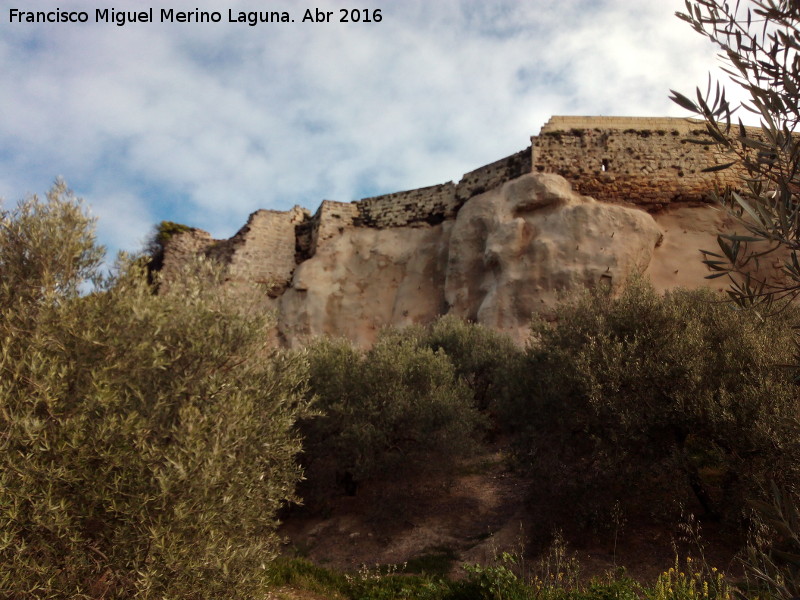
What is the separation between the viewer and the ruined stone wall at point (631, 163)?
17.7 metres

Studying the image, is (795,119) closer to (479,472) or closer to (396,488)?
(396,488)

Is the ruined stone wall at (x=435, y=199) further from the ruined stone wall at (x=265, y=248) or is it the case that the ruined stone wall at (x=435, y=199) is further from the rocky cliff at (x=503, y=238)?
the ruined stone wall at (x=265, y=248)

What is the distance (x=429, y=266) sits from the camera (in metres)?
20.1

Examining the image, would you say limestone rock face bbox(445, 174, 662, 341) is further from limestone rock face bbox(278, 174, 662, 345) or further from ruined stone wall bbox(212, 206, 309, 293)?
ruined stone wall bbox(212, 206, 309, 293)

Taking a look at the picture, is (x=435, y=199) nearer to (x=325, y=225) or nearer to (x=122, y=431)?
(x=325, y=225)

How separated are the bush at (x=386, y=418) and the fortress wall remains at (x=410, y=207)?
9924 mm

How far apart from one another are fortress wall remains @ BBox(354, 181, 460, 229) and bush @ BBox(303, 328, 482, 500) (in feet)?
32.6

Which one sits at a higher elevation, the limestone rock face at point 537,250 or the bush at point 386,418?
the limestone rock face at point 537,250

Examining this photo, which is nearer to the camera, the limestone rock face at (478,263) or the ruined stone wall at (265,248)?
the limestone rock face at (478,263)

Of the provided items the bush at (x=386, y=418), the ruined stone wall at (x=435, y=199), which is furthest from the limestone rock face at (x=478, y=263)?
the bush at (x=386, y=418)

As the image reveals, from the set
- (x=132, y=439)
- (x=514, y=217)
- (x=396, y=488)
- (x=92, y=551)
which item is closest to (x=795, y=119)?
(x=132, y=439)

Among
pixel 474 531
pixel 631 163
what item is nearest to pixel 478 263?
pixel 631 163

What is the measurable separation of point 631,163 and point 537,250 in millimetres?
4463

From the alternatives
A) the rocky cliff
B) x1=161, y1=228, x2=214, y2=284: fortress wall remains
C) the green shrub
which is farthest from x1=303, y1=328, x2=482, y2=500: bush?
x1=161, y1=228, x2=214, y2=284: fortress wall remains
